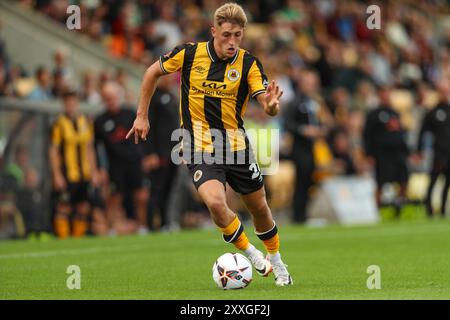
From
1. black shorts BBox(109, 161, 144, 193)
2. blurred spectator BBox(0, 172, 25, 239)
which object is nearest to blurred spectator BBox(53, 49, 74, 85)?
black shorts BBox(109, 161, 144, 193)

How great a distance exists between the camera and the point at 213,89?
10062 mm

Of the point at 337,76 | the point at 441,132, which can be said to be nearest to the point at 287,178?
the point at 441,132

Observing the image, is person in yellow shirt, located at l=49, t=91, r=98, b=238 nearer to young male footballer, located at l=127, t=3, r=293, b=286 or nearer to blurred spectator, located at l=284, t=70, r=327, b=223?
blurred spectator, located at l=284, t=70, r=327, b=223

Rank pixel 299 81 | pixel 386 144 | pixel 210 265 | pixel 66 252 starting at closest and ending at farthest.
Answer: pixel 210 265 → pixel 66 252 → pixel 386 144 → pixel 299 81

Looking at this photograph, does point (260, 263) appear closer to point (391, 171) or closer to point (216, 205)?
point (216, 205)

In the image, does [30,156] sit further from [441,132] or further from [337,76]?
[337,76]

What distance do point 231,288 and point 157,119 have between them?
989 centimetres

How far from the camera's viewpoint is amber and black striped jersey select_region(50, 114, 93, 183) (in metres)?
18.7

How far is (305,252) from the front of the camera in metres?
14.1

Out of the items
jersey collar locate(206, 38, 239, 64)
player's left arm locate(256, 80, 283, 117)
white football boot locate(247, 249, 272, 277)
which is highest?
jersey collar locate(206, 38, 239, 64)

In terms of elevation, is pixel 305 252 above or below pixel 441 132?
below

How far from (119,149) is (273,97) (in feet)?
33.5

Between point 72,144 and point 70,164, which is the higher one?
point 72,144

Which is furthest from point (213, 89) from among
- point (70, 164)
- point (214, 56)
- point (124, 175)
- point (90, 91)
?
point (90, 91)
